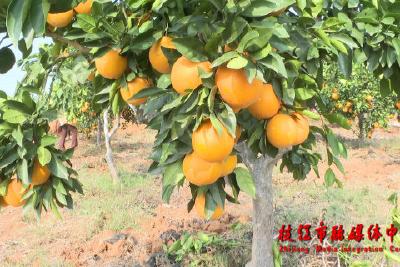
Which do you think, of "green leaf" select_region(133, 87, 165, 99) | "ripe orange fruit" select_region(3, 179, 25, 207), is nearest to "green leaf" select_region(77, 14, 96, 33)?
"green leaf" select_region(133, 87, 165, 99)

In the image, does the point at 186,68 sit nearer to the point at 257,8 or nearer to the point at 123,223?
the point at 257,8

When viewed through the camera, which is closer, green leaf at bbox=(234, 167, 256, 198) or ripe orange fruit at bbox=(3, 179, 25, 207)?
green leaf at bbox=(234, 167, 256, 198)

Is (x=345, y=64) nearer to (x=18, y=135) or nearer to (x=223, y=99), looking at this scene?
(x=223, y=99)

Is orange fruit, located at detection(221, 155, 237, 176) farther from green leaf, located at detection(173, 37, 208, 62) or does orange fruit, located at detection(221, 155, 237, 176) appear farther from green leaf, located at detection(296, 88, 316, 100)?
green leaf, located at detection(296, 88, 316, 100)

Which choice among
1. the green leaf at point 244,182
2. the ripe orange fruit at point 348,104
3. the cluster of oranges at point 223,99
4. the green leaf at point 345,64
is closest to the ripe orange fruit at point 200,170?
the cluster of oranges at point 223,99

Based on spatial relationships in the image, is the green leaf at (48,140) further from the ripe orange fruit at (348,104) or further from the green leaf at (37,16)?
the ripe orange fruit at (348,104)

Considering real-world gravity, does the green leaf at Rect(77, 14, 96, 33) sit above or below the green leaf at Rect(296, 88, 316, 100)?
above

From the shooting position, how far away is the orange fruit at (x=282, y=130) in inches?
54.2

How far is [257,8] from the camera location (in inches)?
44.1

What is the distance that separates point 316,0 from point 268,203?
140 cm

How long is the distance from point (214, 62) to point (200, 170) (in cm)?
30

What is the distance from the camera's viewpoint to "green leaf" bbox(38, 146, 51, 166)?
1554mm

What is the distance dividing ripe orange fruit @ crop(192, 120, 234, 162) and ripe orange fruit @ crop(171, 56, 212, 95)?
4.2 inches

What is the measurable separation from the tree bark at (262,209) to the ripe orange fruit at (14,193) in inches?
46.3
